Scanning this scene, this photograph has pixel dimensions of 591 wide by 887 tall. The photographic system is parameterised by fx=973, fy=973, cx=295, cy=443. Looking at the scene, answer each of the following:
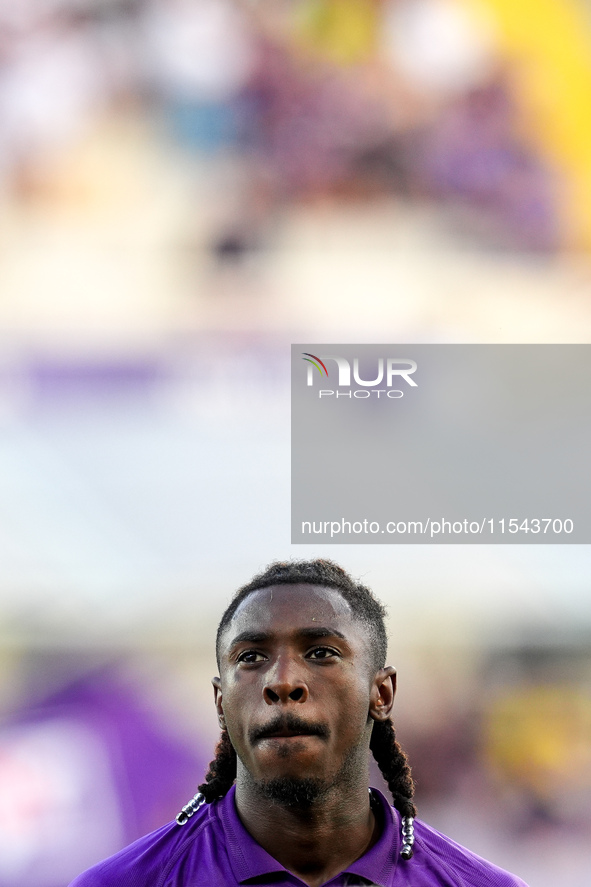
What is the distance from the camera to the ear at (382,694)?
4.68 feet

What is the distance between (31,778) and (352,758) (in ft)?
3.80

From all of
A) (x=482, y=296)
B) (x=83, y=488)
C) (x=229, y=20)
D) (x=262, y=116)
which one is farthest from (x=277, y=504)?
(x=229, y=20)

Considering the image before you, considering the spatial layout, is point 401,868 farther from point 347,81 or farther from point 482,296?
point 347,81

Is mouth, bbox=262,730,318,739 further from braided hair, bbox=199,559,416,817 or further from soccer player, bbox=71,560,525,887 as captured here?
braided hair, bbox=199,559,416,817

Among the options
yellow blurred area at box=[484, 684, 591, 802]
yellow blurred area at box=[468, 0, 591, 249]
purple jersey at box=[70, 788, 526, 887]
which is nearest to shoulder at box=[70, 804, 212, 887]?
purple jersey at box=[70, 788, 526, 887]

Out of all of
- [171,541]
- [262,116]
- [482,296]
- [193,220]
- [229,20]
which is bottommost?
[171,541]

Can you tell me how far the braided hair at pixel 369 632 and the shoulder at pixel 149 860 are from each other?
10 centimetres

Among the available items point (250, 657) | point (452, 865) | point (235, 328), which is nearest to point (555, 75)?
point (235, 328)

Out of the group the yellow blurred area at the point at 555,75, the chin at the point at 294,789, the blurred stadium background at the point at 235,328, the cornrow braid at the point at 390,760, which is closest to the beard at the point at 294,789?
the chin at the point at 294,789

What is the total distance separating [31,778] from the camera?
2.22m

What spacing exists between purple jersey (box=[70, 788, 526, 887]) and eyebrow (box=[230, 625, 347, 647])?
25cm

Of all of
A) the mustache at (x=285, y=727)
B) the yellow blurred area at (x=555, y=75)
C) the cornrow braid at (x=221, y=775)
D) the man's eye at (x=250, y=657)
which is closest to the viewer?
the mustache at (x=285, y=727)

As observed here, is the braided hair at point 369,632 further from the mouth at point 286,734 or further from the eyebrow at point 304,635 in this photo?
the mouth at point 286,734

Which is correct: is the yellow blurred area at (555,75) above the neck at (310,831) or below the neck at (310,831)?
above
